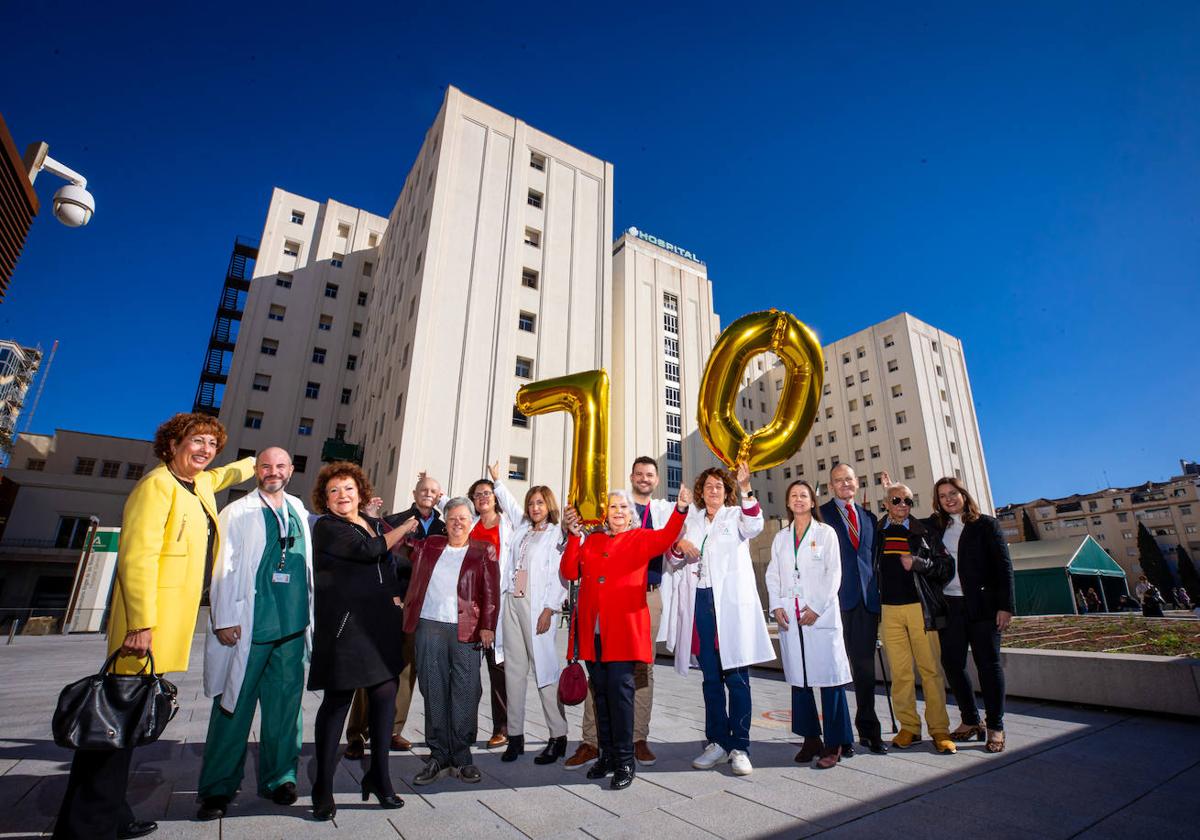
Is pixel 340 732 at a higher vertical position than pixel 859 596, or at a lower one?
lower

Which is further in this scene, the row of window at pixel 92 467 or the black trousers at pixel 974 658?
the row of window at pixel 92 467

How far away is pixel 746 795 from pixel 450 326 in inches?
908

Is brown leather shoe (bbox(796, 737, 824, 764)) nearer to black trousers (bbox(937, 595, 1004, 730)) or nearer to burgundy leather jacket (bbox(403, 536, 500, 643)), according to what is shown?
black trousers (bbox(937, 595, 1004, 730))

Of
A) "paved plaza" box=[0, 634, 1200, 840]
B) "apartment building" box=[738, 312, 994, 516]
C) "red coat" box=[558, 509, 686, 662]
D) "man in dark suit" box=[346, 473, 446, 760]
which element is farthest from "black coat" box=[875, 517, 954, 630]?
"apartment building" box=[738, 312, 994, 516]

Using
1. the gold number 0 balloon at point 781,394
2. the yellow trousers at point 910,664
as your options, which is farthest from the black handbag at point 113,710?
the yellow trousers at point 910,664

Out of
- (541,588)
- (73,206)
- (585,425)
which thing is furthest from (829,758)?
(73,206)

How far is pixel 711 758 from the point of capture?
13.1 feet

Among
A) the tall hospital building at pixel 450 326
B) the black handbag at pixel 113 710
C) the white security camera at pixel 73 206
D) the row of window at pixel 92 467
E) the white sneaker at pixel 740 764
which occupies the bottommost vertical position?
the white sneaker at pixel 740 764

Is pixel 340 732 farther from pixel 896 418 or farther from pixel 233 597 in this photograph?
pixel 896 418

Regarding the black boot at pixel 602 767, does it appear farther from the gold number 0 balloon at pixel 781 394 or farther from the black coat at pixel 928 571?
the black coat at pixel 928 571

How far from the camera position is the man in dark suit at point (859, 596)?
4.48 metres

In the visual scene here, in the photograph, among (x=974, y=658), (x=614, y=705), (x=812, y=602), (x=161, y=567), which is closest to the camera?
(x=161, y=567)

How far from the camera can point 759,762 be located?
13.7 feet

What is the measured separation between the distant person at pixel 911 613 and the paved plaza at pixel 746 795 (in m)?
0.32
